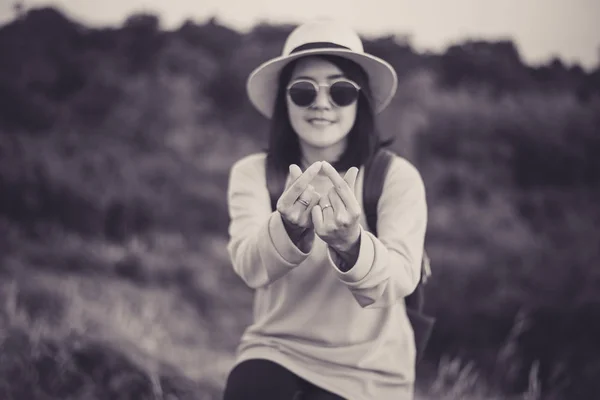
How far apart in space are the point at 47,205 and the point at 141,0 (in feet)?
2.45

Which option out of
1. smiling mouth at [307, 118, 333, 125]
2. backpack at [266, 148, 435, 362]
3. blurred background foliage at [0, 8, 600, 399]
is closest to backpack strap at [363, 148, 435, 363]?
backpack at [266, 148, 435, 362]

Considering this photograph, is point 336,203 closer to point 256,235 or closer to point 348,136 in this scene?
point 256,235

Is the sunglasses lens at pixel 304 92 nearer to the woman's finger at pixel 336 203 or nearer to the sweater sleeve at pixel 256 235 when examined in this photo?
the sweater sleeve at pixel 256 235

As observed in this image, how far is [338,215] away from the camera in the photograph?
3.02ft

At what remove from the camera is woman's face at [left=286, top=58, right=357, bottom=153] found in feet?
3.92

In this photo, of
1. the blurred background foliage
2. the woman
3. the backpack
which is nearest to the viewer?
the woman

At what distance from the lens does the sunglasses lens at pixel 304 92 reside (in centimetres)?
118

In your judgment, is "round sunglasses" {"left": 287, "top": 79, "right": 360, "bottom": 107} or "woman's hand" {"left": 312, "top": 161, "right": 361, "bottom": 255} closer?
"woman's hand" {"left": 312, "top": 161, "right": 361, "bottom": 255}

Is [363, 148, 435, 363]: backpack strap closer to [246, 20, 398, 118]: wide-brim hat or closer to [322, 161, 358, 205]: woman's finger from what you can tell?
[246, 20, 398, 118]: wide-brim hat

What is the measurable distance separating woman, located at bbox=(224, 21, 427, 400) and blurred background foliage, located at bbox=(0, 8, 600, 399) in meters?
0.83

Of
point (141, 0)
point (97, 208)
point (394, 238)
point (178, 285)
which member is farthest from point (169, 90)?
point (394, 238)

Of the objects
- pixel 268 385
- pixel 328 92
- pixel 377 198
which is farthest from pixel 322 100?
pixel 268 385

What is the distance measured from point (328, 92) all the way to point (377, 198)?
0.73 ft

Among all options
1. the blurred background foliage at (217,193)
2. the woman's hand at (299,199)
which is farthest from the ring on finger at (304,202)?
the blurred background foliage at (217,193)
